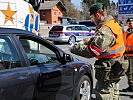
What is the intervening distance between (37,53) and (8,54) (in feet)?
2.83

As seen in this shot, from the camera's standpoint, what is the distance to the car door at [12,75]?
4262 millimetres

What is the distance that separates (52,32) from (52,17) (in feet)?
174

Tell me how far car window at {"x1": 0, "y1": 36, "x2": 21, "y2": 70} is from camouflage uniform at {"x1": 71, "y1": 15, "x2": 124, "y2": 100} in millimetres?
807

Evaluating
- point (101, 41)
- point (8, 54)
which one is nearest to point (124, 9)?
point (101, 41)

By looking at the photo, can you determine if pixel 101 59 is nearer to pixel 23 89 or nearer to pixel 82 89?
pixel 23 89

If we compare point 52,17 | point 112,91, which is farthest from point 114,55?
point 52,17

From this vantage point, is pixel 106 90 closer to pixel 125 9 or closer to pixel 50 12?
pixel 125 9

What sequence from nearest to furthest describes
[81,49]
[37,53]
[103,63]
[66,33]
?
1. [81,49]
2. [103,63]
3. [37,53]
4. [66,33]

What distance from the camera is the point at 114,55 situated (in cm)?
490

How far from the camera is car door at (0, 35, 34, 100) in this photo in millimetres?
4262

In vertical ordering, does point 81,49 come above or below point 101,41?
below

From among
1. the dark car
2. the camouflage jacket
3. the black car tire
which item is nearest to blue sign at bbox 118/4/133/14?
the black car tire

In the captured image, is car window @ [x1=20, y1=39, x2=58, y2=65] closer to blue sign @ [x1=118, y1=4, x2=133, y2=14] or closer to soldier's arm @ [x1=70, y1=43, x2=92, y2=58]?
soldier's arm @ [x1=70, y1=43, x2=92, y2=58]

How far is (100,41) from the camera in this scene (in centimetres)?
460
